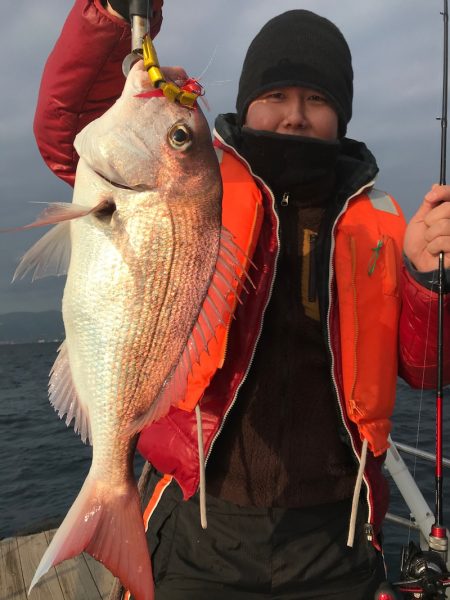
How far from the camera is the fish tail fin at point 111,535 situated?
1.71m

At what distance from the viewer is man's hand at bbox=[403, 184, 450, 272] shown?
6.73 feet

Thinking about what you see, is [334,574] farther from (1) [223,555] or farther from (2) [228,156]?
(2) [228,156]

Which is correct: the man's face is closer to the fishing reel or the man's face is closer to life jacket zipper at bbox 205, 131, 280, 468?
life jacket zipper at bbox 205, 131, 280, 468

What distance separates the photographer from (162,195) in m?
1.74

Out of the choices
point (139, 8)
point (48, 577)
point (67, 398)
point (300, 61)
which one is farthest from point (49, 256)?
point (48, 577)

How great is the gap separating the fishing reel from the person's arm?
0.80m

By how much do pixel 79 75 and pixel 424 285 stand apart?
1577 mm

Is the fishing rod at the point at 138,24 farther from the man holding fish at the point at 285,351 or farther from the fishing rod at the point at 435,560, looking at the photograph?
the fishing rod at the point at 435,560

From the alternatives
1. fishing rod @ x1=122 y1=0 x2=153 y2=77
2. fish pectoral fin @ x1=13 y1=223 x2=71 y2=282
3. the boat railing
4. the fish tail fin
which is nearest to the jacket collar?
fishing rod @ x1=122 y1=0 x2=153 y2=77

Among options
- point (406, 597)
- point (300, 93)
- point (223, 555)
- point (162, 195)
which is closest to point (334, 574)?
point (223, 555)

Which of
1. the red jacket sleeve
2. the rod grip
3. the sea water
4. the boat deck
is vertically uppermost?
the rod grip

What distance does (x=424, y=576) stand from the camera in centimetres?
237

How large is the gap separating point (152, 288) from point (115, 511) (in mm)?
758

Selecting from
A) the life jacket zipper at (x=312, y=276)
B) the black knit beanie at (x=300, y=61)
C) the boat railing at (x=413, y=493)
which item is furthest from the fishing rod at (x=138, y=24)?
the boat railing at (x=413, y=493)
